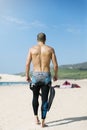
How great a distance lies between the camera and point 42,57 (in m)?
9.98

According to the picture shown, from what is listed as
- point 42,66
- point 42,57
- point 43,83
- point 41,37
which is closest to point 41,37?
point 41,37

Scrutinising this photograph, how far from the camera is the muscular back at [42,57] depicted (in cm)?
994

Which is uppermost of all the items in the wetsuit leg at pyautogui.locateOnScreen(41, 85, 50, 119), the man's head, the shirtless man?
the man's head

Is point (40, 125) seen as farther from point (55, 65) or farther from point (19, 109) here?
point (19, 109)

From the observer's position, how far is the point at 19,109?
14.2 m

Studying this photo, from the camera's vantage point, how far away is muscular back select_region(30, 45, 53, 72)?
32.6ft

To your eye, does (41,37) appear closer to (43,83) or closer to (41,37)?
(41,37)

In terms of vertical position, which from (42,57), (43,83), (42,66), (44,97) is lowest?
(44,97)

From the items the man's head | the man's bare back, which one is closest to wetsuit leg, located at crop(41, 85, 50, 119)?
the man's bare back

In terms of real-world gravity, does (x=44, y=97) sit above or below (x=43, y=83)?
below

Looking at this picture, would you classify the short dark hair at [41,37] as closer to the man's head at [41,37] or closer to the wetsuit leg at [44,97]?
the man's head at [41,37]

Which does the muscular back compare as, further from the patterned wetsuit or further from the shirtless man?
the patterned wetsuit

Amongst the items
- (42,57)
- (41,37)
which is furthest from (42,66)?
(41,37)

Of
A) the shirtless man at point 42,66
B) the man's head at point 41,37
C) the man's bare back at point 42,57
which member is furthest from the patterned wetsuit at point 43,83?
the man's head at point 41,37
